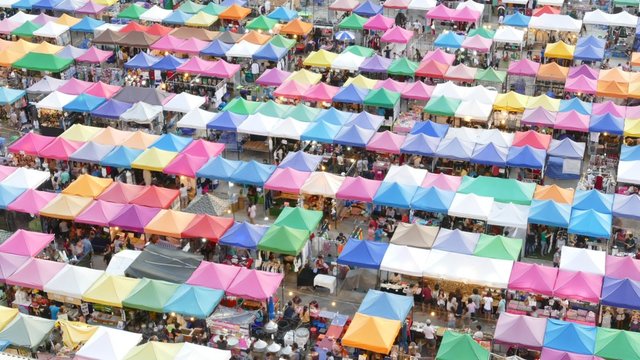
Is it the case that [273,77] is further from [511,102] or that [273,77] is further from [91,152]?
[511,102]

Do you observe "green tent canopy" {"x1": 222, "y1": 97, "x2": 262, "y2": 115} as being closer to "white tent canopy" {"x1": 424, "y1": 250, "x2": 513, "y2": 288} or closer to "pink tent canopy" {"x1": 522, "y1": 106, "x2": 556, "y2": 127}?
"pink tent canopy" {"x1": 522, "y1": 106, "x2": 556, "y2": 127}

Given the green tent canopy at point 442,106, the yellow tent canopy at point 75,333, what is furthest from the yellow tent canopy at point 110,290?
the green tent canopy at point 442,106

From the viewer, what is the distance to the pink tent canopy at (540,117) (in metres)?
40.0

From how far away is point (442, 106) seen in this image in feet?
136

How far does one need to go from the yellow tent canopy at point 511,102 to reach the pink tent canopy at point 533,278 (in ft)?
41.5

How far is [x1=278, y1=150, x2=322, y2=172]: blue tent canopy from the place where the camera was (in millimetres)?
36844

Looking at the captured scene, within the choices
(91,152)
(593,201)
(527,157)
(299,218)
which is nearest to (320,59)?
(91,152)

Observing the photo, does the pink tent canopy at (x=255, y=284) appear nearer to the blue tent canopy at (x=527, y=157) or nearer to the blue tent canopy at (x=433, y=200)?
the blue tent canopy at (x=433, y=200)

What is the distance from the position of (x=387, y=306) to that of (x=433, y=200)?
6809 mm

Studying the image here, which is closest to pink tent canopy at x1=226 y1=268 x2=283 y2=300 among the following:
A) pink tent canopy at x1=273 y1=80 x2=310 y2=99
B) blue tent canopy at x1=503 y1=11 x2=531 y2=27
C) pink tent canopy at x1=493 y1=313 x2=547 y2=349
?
pink tent canopy at x1=493 y1=313 x2=547 y2=349

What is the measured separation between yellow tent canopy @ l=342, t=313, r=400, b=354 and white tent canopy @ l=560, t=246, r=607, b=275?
671 cm

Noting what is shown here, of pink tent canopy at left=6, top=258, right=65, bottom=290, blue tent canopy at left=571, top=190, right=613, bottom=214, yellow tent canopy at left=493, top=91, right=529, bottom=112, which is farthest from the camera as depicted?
yellow tent canopy at left=493, top=91, right=529, bottom=112

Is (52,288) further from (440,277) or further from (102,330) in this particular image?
(440,277)

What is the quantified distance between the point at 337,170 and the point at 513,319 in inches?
508
